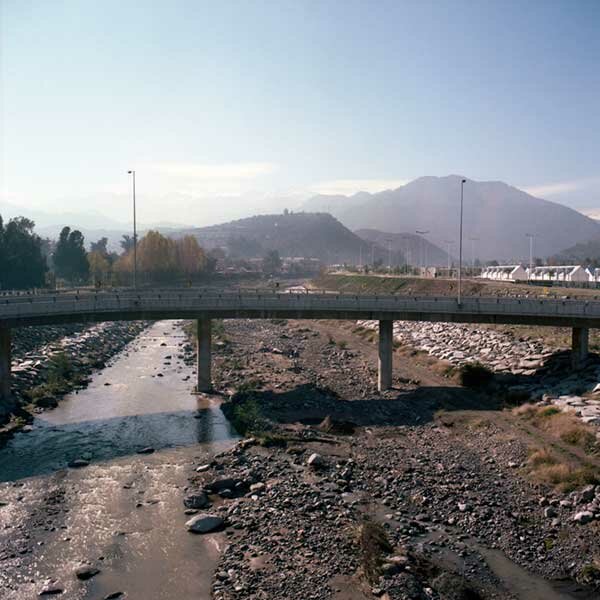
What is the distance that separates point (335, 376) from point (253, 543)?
33357mm

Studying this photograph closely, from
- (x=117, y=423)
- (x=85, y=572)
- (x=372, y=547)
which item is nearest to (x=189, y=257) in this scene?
(x=117, y=423)

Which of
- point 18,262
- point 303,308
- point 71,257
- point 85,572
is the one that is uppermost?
point 71,257

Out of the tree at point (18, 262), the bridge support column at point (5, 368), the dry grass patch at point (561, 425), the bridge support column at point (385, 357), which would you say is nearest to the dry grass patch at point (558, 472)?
the dry grass patch at point (561, 425)

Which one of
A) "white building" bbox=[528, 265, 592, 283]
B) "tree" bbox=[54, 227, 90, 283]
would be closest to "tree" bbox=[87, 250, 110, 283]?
"tree" bbox=[54, 227, 90, 283]

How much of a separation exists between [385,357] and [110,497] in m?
28.2

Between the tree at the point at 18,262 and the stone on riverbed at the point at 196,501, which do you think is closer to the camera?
the stone on riverbed at the point at 196,501

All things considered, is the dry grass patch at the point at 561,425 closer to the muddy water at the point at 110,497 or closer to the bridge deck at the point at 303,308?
the bridge deck at the point at 303,308

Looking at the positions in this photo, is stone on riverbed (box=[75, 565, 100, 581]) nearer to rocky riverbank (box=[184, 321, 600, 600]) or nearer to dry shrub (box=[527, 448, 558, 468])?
rocky riverbank (box=[184, 321, 600, 600])

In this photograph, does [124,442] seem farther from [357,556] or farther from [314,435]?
[357,556]

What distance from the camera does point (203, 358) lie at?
52938 millimetres

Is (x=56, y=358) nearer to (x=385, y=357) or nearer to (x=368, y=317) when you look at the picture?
(x=368, y=317)

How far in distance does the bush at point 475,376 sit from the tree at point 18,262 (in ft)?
252

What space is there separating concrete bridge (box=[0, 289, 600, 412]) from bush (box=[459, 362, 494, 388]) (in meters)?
4.23

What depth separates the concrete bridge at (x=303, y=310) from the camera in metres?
48.5
